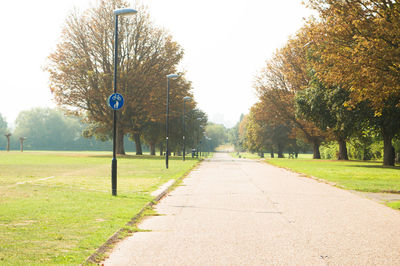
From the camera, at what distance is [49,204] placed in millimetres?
10883

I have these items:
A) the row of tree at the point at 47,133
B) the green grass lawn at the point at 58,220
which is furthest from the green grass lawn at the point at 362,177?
the row of tree at the point at 47,133

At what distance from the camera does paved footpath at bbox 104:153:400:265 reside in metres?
6.04

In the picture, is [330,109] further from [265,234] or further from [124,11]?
[265,234]

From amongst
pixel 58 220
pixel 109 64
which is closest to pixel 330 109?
pixel 109 64

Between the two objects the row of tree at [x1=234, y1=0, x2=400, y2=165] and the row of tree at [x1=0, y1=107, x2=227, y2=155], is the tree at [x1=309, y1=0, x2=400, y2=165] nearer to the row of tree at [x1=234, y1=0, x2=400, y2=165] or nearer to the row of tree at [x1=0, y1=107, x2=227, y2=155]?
the row of tree at [x1=234, y1=0, x2=400, y2=165]

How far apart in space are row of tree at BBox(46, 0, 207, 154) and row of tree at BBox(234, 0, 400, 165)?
1300 centimetres

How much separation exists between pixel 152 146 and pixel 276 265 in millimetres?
67054

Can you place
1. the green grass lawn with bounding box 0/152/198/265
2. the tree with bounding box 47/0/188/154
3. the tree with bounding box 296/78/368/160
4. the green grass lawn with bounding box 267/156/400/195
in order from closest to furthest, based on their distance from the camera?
the green grass lawn with bounding box 0/152/198/265 < the green grass lawn with bounding box 267/156/400/195 < the tree with bounding box 296/78/368/160 < the tree with bounding box 47/0/188/154

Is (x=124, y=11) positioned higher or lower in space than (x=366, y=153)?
higher

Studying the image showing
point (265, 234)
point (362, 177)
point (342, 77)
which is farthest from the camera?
point (362, 177)

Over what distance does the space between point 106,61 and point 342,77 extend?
110 feet

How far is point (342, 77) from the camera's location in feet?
71.5

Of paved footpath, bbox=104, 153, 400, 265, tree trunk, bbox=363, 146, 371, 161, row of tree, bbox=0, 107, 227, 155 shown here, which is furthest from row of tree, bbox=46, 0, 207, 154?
row of tree, bbox=0, 107, 227, 155

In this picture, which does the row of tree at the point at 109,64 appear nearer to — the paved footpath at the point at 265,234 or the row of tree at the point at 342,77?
the row of tree at the point at 342,77
